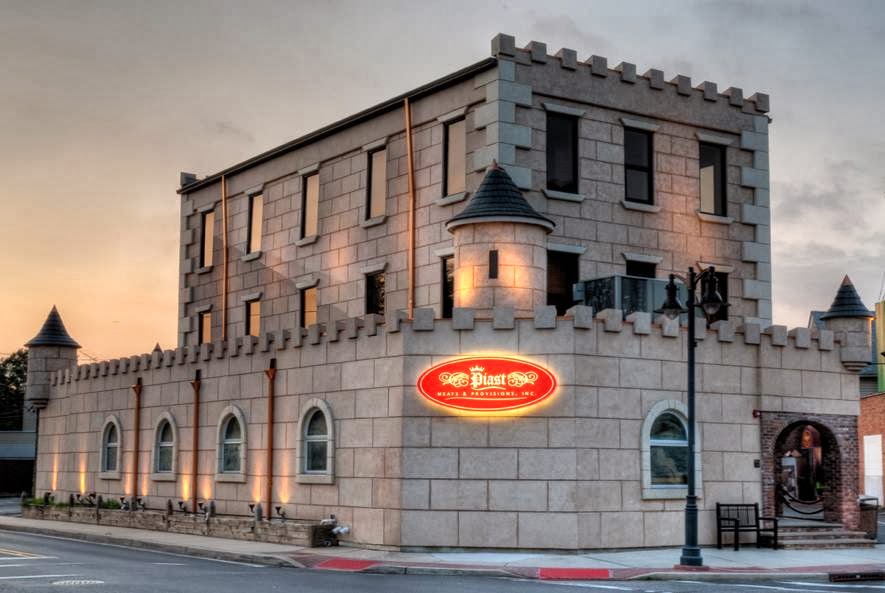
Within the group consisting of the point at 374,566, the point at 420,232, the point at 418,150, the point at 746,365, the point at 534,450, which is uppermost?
the point at 418,150

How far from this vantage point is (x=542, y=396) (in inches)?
935

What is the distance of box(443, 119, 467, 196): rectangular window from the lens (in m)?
28.6

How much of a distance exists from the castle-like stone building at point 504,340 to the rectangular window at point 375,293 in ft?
0.23

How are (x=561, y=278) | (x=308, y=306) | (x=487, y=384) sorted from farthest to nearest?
(x=308, y=306) → (x=561, y=278) → (x=487, y=384)

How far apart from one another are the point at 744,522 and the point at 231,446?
1410 centimetres

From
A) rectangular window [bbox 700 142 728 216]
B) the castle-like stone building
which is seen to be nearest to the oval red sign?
the castle-like stone building

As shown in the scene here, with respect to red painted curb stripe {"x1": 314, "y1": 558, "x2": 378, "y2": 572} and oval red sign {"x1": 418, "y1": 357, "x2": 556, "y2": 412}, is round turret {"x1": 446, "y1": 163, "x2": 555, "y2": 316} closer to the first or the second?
oval red sign {"x1": 418, "y1": 357, "x2": 556, "y2": 412}

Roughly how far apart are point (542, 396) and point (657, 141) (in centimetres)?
967

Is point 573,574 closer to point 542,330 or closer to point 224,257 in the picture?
point 542,330

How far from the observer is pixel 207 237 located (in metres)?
39.3

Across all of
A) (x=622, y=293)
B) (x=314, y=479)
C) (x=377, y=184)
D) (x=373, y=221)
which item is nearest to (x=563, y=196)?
(x=622, y=293)

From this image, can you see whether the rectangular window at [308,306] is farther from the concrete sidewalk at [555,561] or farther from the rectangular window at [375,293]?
the concrete sidewalk at [555,561]

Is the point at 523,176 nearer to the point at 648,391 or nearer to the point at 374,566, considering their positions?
the point at 648,391

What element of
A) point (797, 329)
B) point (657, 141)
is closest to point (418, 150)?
point (657, 141)
